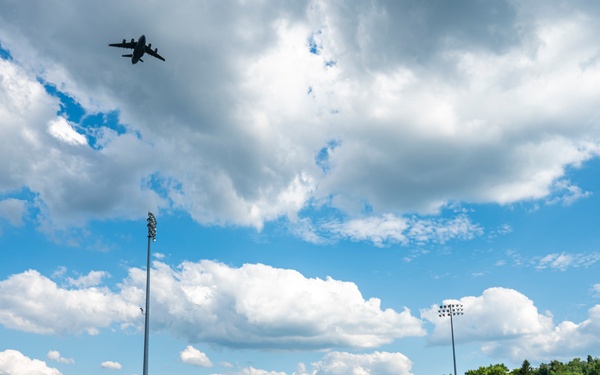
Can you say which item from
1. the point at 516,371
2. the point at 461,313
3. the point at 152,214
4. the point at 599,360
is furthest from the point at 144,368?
the point at 599,360

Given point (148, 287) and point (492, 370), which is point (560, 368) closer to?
point (492, 370)

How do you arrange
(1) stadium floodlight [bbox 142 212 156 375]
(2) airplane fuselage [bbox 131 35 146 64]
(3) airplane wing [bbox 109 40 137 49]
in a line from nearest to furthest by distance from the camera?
1. (1) stadium floodlight [bbox 142 212 156 375]
2. (2) airplane fuselage [bbox 131 35 146 64]
3. (3) airplane wing [bbox 109 40 137 49]

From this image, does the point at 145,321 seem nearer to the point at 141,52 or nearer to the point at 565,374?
the point at 141,52

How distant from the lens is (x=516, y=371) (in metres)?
119

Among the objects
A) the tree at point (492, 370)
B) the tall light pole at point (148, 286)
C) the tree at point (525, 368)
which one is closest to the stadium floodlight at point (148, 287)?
the tall light pole at point (148, 286)

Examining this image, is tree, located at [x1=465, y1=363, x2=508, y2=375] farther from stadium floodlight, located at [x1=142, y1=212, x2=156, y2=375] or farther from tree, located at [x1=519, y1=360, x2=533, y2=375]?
stadium floodlight, located at [x1=142, y1=212, x2=156, y2=375]

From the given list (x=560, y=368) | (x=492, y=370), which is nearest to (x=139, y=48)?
(x=492, y=370)

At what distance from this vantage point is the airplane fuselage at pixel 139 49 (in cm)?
5594

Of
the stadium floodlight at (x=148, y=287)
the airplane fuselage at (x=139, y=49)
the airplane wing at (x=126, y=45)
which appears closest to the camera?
the stadium floodlight at (x=148, y=287)

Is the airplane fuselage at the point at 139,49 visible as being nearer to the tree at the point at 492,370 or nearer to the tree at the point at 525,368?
the tree at the point at 492,370

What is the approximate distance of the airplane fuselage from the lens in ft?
184

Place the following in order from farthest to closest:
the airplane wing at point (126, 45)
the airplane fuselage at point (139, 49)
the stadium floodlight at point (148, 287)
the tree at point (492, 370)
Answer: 1. the tree at point (492, 370)
2. the airplane wing at point (126, 45)
3. the airplane fuselage at point (139, 49)
4. the stadium floodlight at point (148, 287)

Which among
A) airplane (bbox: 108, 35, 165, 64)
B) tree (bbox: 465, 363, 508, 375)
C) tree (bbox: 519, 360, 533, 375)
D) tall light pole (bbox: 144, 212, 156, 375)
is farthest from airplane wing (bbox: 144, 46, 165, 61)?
tree (bbox: 519, 360, 533, 375)

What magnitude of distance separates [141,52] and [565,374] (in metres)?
134
